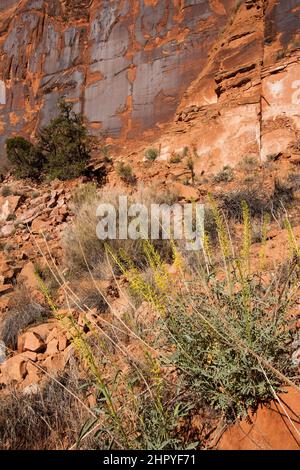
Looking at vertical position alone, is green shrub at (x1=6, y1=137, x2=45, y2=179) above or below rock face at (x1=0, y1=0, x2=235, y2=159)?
below

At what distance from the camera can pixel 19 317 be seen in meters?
3.11

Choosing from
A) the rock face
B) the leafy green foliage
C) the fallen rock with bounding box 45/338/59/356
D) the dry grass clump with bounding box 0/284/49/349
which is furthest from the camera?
the rock face

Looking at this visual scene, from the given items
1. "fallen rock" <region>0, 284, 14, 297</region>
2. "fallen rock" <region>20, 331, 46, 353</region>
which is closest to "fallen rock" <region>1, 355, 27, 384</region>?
"fallen rock" <region>20, 331, 46, 353</region>

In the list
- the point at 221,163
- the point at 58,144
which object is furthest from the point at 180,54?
the point at 58,144

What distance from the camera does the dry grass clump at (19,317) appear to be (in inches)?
115

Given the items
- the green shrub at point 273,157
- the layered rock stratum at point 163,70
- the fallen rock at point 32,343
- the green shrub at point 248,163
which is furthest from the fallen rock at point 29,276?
the layered rock stratum at point 163,70

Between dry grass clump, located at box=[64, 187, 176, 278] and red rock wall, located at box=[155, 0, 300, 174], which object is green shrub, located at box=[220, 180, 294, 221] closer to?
dry grass clump, located at box=[64, 187, 176, 278]

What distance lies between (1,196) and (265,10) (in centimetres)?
1186

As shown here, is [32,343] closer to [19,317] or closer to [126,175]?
[19,317]

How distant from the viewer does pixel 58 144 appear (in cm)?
978

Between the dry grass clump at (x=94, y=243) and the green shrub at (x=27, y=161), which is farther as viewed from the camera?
Answer: the green shrub at (x=27, y=161)

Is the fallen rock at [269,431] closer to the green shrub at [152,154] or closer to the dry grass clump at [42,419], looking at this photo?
the dry grass clump at [42,419]

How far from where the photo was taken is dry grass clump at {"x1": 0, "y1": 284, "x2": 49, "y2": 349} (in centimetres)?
292
